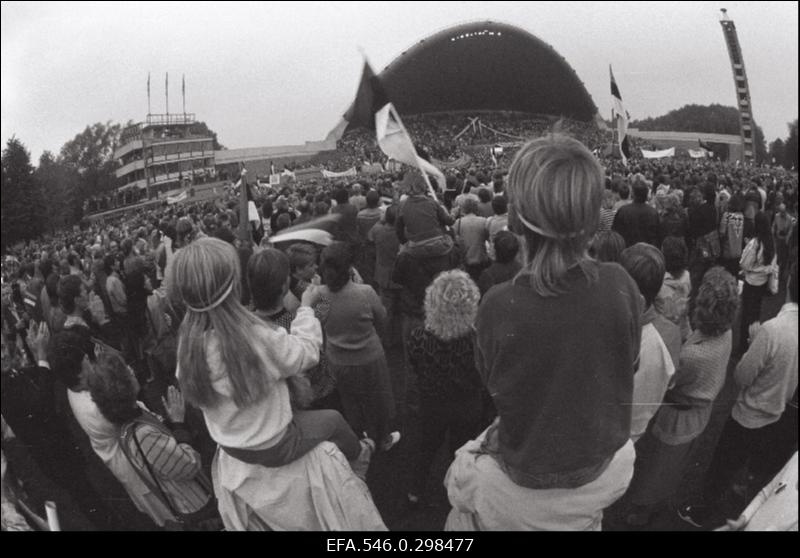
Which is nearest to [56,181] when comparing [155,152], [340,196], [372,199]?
[155,152]

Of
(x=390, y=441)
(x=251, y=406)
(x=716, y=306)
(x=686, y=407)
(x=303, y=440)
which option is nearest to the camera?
(x=251, y=406)

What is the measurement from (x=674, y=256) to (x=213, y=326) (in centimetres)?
274

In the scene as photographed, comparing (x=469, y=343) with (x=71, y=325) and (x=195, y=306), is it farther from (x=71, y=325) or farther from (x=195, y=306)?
(x=71, y=325)

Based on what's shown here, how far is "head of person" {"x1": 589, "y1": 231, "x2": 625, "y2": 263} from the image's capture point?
3299mm

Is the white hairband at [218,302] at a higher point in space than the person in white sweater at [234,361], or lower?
higher

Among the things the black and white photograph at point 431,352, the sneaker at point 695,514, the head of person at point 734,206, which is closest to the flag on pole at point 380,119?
the black and white photograph at point 431,352

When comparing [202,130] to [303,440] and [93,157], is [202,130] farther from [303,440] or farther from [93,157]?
[303,440]

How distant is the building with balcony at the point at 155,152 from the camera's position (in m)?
2.13

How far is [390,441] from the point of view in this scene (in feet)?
10.8

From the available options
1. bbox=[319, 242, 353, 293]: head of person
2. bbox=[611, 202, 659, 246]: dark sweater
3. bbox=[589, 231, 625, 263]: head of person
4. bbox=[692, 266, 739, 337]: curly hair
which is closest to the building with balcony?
bbox=[319, 242, 353, 293]: head of person

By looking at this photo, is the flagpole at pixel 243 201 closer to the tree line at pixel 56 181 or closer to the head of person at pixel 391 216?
the tree line at pixel 56 181

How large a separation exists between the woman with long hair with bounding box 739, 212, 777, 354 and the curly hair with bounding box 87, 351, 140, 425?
7.29ft

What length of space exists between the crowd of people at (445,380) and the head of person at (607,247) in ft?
0.07

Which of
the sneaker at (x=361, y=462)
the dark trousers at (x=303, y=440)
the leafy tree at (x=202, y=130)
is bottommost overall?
the sneaker at (x=361, y=462)
